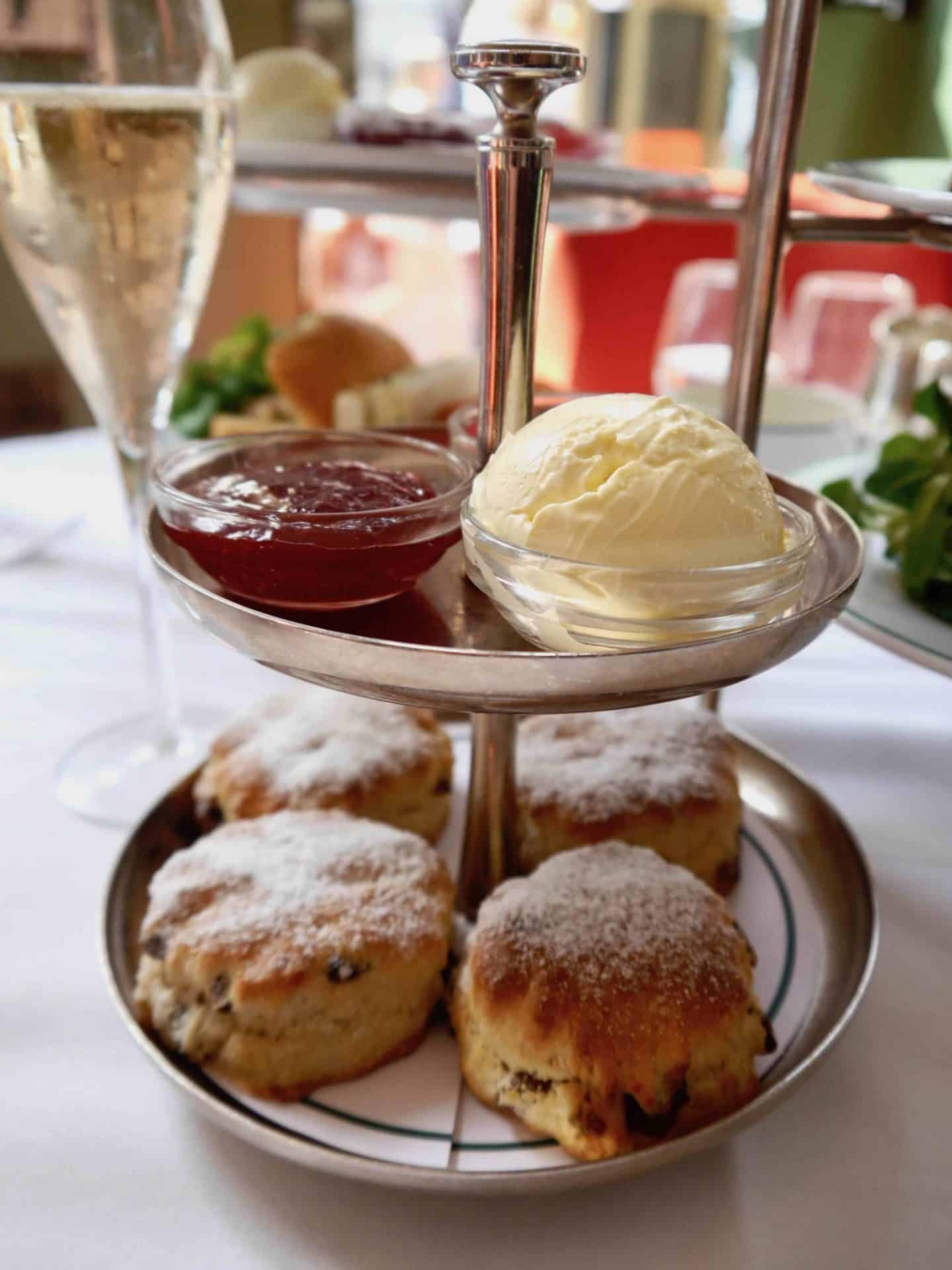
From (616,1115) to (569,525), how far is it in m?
0.27

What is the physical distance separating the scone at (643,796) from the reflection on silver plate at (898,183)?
353mm

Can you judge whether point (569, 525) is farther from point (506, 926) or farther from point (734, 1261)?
point (734, 1261)

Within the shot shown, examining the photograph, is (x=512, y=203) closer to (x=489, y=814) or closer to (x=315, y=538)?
(x=315, y=538)

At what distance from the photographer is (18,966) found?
0.62 m

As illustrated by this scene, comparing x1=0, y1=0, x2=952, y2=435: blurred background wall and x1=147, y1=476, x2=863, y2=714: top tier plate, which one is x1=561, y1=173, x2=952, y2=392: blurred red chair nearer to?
x1=0, y1=0, x2=952, y2=435: blurred background wall

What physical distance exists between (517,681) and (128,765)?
56 cm

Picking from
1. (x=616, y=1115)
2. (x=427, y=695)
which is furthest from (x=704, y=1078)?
(x=427, y=695)

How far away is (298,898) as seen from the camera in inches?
21.9

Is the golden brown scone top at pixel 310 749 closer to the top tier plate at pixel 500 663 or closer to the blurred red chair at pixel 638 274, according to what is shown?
the top tier plate at pixel 500 663

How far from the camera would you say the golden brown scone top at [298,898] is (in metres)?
0.53

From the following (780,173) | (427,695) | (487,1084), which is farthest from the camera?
(780,173)

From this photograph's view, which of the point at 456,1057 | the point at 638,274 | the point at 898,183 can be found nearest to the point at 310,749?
the point at 456,1057

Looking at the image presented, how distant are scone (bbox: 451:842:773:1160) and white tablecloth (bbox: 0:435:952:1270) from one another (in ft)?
0.13

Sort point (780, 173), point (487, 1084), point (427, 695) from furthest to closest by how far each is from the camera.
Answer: point (780, 173), point (487, 1084), point (427, 695)
